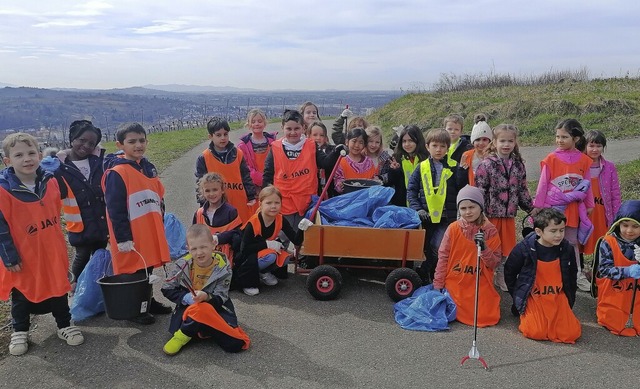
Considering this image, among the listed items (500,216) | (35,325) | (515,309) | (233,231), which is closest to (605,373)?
(515,309)

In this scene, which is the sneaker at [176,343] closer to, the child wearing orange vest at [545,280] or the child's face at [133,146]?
the child's face at [133,146]

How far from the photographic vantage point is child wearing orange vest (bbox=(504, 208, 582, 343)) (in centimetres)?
432

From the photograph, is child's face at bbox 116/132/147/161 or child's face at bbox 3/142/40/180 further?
child's face at bbox 116/132/147/161

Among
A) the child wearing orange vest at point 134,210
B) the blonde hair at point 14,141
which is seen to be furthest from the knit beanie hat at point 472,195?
the blonde hair at point 14,141

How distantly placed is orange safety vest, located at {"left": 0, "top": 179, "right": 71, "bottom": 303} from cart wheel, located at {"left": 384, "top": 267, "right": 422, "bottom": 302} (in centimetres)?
294

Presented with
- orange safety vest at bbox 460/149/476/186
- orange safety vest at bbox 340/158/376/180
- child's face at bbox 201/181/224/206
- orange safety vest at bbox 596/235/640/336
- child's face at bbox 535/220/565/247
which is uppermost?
orange safety vest at bbox 460/149/476/186

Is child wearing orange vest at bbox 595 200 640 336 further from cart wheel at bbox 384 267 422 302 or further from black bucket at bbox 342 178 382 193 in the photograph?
black bucket at bbox 342 178 382 193

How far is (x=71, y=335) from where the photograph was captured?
4223 mm

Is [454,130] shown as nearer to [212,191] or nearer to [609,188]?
[609,188]

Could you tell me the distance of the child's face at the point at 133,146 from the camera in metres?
4.54

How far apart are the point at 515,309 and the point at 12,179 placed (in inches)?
177

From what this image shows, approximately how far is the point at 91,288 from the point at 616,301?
478cm

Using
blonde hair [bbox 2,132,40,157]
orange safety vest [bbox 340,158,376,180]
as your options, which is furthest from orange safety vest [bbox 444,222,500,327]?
blonde hair [bbox 2,132,40,157]

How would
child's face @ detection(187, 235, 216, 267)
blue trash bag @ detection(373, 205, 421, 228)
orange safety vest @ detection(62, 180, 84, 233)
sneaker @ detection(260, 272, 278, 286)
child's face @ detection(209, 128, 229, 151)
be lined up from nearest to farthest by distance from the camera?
child's face @ detection(187, 235, 216, 267) < orange safety vest @ detection(62, 180, 84, 233) < blue trash bag @ detection(373, 205, 421, 228) < sneaker @ detection(260, 272, 278, 286) < child's face @ detection(209, 128, 229, 151)
